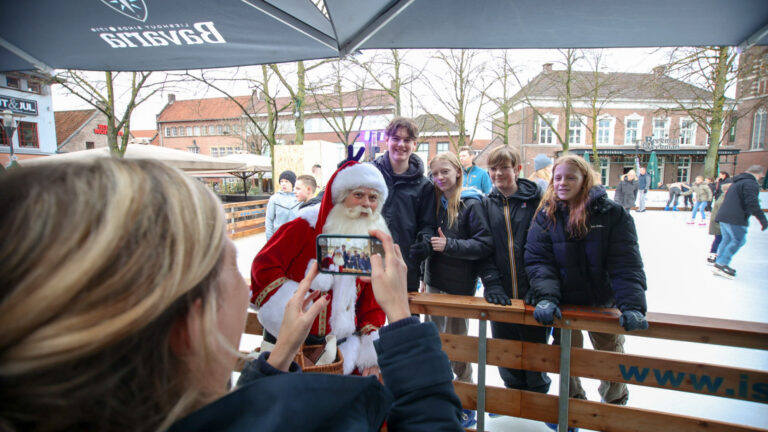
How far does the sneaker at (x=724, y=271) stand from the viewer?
5.52 metres

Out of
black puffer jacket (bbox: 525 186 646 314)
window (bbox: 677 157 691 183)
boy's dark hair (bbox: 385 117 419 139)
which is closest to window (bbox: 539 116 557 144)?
window (bbox: 677 157 691 183)

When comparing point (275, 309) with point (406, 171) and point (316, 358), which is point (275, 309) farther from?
point (406, 171)

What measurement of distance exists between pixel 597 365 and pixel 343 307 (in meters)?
1.37

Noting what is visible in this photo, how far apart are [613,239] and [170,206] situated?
2263 millimetres

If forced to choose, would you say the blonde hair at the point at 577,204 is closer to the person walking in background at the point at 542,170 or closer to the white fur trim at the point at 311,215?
the white fur trim at the point at 311,215

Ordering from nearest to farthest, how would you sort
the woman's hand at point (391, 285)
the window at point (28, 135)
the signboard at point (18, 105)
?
the woman's hand at point (391, 285) → the signboard at point (18, 105) → the window at point (28, 135)

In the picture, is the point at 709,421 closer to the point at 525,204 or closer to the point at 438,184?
the point at 525,204

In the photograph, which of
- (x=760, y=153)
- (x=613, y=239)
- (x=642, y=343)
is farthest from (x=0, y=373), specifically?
(x=760, y=153)

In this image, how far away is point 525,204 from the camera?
2514 mm

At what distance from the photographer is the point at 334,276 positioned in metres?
1.75

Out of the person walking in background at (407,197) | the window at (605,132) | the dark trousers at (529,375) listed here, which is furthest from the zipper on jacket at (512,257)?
the window at (605,132)

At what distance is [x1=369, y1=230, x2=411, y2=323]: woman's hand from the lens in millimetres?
810

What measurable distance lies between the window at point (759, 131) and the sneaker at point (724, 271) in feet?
108

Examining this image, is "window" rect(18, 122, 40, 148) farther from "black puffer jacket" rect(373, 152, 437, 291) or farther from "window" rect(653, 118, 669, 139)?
"window" rect(653, 118, 669, 139)
